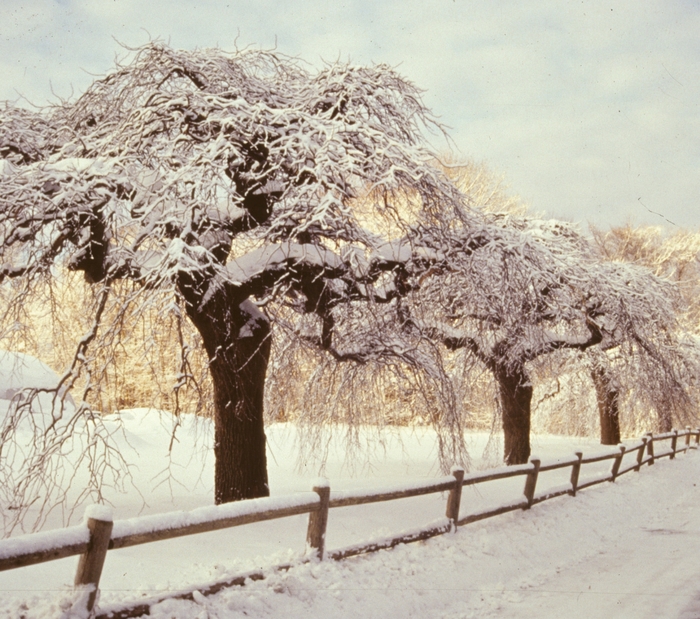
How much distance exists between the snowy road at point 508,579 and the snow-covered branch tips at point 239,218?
1.84 metres

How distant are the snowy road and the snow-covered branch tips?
1838 mm

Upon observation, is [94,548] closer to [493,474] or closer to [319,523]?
[319,523]

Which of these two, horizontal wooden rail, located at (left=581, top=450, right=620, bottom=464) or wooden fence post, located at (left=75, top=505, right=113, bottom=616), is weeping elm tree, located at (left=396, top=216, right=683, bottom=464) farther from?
wooden fence post, located at (left=75, top=505, right=113, bottom=616)

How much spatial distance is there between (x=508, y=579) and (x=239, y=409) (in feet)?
11.4

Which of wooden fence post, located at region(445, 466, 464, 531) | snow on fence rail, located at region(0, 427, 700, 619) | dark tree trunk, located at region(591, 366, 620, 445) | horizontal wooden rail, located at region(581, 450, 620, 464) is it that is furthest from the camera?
dark tree trunk, located at region(591, 366, 620, 445)

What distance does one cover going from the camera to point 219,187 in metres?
7.12

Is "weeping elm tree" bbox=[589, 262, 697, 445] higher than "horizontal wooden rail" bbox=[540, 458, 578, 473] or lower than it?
higher

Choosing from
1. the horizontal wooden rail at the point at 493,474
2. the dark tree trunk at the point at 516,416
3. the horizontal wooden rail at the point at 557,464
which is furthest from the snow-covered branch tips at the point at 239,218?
the dark tree trunk at the point at 516,416

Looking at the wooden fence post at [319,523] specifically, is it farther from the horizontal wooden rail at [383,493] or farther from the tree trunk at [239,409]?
the tree trunk at [239,409]

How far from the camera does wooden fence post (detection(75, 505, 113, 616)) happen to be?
390cm

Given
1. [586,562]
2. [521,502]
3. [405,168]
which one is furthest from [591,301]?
[405,168]

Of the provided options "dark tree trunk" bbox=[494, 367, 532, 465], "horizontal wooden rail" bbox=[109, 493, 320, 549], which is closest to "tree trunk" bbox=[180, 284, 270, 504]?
"horizontal wooden rail" bbox=[109, 493, 320, 549]

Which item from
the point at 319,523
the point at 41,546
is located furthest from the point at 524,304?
the point at 41,546

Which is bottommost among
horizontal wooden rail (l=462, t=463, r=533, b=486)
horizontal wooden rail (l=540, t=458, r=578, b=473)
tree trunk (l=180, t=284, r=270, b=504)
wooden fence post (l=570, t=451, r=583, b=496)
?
wooden fence post (l=570, t=451, r=583, b=496)
